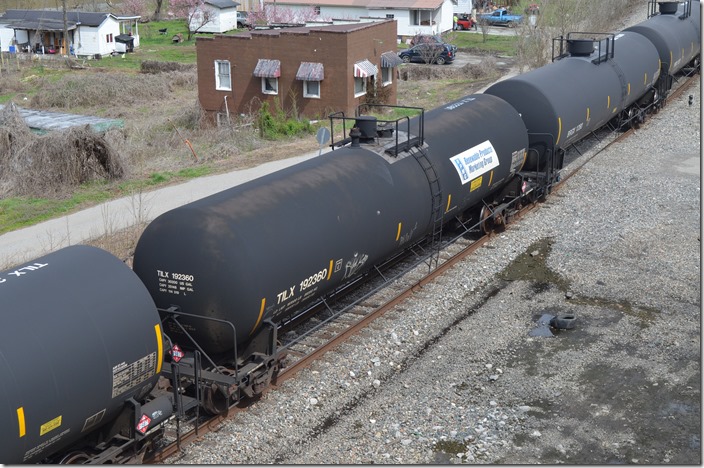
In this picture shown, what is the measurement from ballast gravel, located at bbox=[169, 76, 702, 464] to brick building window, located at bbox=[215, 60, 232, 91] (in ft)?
76.3

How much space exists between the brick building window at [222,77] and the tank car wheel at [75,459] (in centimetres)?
3261

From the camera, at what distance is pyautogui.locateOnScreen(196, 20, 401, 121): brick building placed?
4012 centimetres

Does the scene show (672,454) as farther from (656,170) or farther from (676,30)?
(676,30)

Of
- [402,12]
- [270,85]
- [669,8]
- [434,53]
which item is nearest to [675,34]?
[669,8]

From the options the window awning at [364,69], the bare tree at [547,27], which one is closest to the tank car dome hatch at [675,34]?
the bare tree at [547,27]

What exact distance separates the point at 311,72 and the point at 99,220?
60.7ft

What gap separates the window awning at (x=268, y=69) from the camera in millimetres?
40906

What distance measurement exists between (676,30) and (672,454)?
27844 millimetres

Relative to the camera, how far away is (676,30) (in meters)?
36.1

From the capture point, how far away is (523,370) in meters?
15.2

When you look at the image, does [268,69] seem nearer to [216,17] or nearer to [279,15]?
[279,15]

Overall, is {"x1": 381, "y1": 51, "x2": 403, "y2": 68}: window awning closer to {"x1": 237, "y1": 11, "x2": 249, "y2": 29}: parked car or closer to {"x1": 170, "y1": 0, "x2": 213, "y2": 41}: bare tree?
{"x1": 170, "y1": 0, "x2": 213, "y2": 41}: bare tree

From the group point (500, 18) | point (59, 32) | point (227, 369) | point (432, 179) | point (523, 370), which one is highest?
point (500, 18)

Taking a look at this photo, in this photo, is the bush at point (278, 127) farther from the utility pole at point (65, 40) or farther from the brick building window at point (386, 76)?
the utility pole at point (65, 40)
